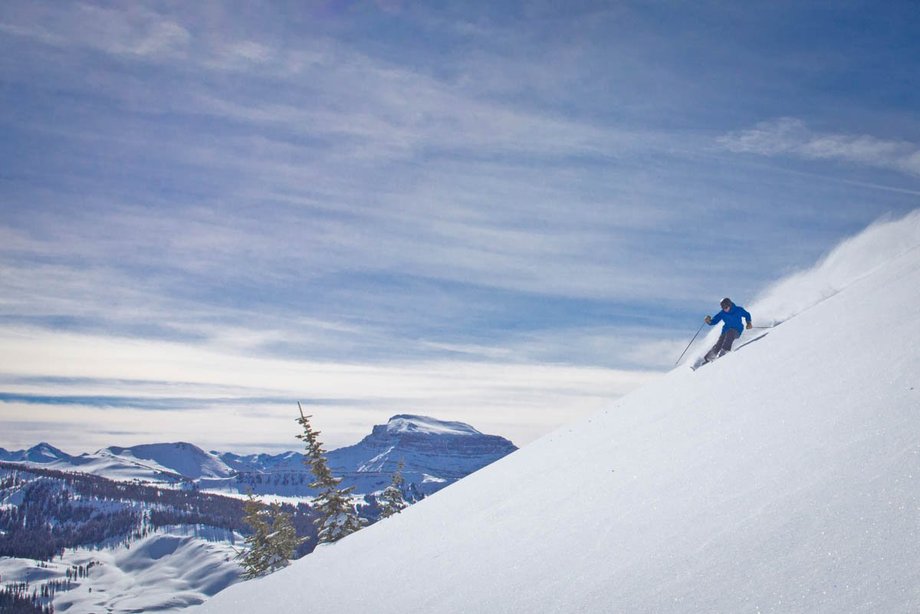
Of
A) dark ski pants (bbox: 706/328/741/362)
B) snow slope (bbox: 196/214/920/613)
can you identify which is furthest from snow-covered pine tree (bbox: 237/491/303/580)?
dark ski pants (bbox: 706/328/741/362)

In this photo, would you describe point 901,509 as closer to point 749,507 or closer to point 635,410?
point 749,507

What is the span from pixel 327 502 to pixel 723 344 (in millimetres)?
23466

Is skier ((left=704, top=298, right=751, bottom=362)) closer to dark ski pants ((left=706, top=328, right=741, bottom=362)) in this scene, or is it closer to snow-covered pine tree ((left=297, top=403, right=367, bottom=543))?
dark ski pants ((left=706, top=328, right=741, bottom=362))

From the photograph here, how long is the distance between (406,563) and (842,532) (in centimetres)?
574

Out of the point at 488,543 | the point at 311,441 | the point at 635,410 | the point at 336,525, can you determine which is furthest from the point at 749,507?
the point at 311,441

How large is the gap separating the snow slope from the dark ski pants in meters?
2.73

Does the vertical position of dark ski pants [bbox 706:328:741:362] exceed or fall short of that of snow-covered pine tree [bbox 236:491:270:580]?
it exceeds it

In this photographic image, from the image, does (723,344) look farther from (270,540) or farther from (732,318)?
(270,540)

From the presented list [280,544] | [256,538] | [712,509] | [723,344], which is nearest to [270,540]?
[280,544]

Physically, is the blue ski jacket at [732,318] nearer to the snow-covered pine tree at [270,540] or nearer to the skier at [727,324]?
the skier at [727,324]

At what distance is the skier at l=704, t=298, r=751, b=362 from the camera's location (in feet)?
50.2

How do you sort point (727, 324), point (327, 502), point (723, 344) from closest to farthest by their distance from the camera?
point (723, 344) < point (727, 324) < point (327, 502)

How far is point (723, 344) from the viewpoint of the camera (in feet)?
50.3

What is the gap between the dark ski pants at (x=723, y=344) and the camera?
15.2 metres
